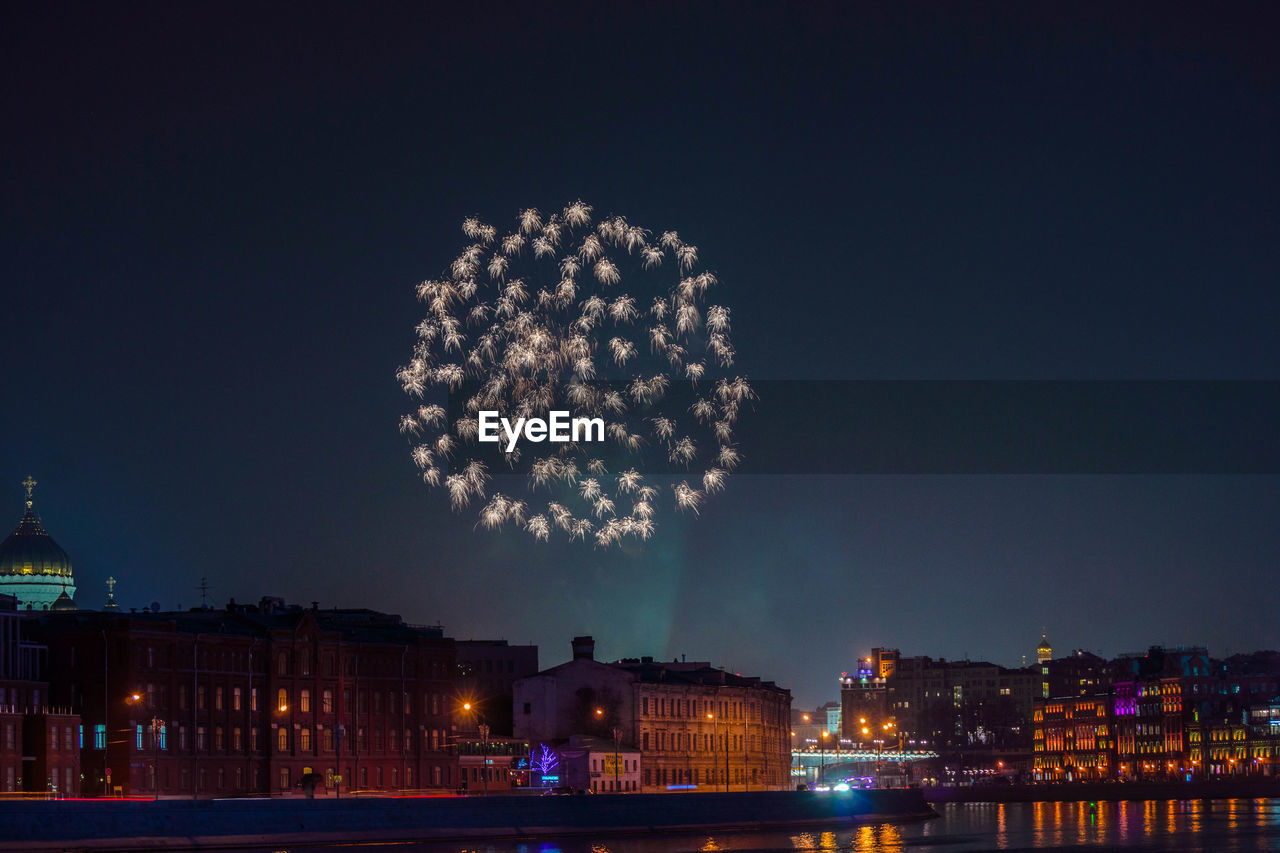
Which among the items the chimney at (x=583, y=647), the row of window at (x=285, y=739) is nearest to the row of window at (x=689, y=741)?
the chimney at (x=583, y=647)

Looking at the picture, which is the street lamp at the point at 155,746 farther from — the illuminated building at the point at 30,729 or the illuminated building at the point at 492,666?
the illuminated building at the point at 492,666

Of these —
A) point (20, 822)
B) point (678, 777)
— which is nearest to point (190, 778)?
point (20, 822)

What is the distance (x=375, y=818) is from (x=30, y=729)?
2359cm

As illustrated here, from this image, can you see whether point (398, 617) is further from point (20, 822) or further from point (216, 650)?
point (20, 822)

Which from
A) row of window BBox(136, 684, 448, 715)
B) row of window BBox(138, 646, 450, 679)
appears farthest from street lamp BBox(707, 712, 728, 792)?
row of window BBox(138, 646, 450, 679)

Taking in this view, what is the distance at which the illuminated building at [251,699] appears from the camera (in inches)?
4166

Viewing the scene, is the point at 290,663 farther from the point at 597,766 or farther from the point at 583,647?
the point at 583,647

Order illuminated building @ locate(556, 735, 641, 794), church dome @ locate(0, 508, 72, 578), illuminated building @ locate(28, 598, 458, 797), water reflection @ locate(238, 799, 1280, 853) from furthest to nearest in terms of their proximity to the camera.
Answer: church dome @ locate(0, 508, 72, 578), illuminated building @ locate(556, 735, 641, 794), illuminated building @ locate(28, 598, 458, 797), water reflection @ locate(238, 799, 1280, 853)

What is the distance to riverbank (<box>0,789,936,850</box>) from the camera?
75.2 meters

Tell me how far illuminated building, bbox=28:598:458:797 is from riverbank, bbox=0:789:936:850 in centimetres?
1747

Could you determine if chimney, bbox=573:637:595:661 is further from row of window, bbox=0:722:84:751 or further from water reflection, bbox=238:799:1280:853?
row of window, bbox=0:722:84:751

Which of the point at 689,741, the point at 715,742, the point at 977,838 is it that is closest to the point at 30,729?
the point at 977,838

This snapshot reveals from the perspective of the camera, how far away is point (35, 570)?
543 ft

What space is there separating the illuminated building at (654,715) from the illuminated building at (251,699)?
18251 millimetres
